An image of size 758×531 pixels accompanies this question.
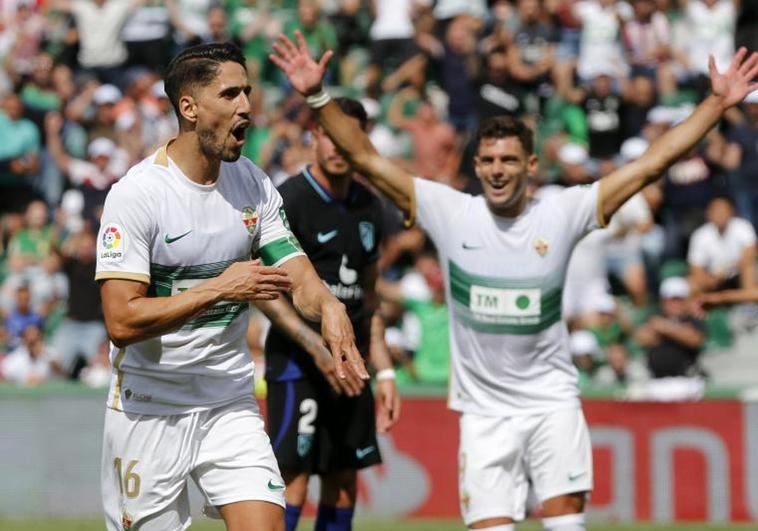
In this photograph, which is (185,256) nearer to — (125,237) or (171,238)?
(171,238)

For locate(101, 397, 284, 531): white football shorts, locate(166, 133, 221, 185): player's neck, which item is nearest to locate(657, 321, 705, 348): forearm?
locate(101, 397, 284, 531): white football shorts

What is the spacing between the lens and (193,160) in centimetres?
672

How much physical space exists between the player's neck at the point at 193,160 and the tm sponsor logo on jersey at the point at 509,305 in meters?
2.31

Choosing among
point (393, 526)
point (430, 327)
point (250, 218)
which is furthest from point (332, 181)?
point (430, 327)

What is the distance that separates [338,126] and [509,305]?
4.60 feet

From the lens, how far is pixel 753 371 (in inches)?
622

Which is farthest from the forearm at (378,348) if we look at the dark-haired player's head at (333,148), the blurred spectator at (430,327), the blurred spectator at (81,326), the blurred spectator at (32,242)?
the blurred spectator at (32,242)

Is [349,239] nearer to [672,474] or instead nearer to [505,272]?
[505,272]

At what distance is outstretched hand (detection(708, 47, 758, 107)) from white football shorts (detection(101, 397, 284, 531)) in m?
3.46

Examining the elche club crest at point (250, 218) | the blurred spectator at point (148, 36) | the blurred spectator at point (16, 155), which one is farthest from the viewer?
Result: the blurred spectator at point (148, 36)

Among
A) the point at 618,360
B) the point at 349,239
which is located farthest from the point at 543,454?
the point at 618,360

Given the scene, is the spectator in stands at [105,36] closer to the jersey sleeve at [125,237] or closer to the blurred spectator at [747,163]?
the blurred spectator at [747,163]

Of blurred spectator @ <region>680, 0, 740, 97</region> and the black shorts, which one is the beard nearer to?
the black shorts

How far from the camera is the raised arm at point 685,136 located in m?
8.46
